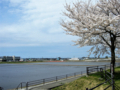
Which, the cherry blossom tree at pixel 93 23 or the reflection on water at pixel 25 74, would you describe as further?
the reflection on water at pixel 25 74

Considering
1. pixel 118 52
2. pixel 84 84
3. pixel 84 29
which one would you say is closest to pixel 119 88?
pixel 84 84

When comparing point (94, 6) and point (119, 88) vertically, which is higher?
point (94, 6)

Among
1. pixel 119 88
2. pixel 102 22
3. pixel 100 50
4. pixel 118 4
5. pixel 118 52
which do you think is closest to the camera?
pixel 119 88

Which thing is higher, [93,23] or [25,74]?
[93,23]

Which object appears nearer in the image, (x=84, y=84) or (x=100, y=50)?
(x=84, y=84)

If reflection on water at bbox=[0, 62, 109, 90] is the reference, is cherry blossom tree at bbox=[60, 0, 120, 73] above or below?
above

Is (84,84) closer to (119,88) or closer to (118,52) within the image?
(119,88)

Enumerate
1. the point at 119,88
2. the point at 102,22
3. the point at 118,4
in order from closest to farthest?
the point at 119,88 → the point at 102,22 → the point at 118,4

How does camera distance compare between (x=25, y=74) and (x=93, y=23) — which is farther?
(x=25, y=74)

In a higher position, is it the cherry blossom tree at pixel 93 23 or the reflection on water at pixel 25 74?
the cherry blossom tree at pixel 93 23

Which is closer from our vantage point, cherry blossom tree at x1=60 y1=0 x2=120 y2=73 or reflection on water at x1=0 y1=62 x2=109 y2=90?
cherry blossom tree at x1=60 y1=0 x2=120 y2=73

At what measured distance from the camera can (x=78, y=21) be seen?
17625 millimetres

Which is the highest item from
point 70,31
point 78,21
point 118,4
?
point 118,4

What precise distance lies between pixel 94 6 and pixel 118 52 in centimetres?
1127
